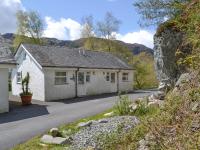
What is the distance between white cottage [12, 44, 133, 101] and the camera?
27.5m

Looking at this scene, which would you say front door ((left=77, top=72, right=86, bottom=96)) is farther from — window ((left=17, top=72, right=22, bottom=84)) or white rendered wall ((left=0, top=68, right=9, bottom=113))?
white rendered wall ((left=0, top=68, right=9, bottom=113))

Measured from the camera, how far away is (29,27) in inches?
2265

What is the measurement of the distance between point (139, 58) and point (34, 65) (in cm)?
2116

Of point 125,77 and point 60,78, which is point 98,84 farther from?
point 60,78

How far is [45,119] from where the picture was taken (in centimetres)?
1619

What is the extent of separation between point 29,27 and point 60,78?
31390 millimetres

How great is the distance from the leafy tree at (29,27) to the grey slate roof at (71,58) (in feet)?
71.9

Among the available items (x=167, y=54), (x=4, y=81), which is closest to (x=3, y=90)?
(x=4, y=81)

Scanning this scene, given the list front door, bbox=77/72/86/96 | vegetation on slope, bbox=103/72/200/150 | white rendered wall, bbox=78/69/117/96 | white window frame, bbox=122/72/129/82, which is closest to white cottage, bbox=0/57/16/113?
front door, bbox=77/72/86/96

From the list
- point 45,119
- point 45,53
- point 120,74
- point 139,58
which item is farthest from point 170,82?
point 139,58

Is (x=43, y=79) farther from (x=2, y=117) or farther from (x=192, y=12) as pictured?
(x=192, y=12)

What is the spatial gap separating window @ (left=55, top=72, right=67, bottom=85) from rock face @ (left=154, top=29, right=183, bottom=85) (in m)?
15.9

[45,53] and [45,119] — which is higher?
[45,53]

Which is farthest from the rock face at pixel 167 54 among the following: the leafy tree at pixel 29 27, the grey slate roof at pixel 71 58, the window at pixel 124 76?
the leafy tree at pixel 29 27
